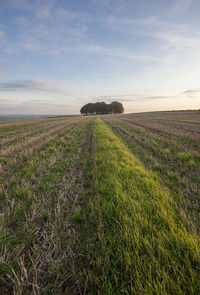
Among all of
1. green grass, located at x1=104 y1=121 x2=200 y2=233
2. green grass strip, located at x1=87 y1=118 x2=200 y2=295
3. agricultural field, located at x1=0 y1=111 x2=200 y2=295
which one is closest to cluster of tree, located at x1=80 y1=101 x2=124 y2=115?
green grass, located at x1=104 y1=121 x2=200 y2=233

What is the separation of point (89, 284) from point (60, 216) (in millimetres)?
1139

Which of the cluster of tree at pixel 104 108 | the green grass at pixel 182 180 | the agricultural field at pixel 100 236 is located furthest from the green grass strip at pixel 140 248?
the cluster of tree at pixel 104 108

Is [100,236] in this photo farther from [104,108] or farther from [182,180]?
[104,108]

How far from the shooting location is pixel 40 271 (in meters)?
1.40

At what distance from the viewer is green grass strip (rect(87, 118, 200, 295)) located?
3.86 feet

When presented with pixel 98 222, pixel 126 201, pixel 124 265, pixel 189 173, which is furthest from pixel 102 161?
pixel 124 265

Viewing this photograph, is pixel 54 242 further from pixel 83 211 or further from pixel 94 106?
pixel 94 106

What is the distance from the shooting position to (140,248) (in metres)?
1.47

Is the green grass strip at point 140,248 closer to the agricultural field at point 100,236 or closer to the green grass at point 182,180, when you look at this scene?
the agricultural field at point 100,236

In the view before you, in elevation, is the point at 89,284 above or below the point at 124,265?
below

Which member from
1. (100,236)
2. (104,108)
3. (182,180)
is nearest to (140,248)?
(100,236)

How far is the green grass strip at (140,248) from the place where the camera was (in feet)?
3.86

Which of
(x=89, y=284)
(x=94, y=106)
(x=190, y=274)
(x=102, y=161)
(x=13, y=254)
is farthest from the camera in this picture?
(x=94, y=106)

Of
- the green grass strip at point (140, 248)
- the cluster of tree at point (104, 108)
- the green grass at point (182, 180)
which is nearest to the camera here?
the green grass strip at point (140, 248)
